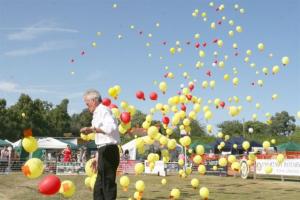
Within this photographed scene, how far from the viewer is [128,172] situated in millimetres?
26016

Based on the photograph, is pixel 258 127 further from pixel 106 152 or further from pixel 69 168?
pixel 106 152

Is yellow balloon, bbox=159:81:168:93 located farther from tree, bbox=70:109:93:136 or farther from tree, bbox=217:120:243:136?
tree, bbox=217:120:243:136

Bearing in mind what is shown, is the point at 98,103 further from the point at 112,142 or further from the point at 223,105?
the point at 223,105

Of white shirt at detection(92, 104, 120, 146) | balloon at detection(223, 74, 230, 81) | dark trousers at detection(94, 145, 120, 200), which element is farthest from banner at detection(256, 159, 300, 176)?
white shirt at detection(92, 104, 120, 146)

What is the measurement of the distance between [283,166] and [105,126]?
15.3 m

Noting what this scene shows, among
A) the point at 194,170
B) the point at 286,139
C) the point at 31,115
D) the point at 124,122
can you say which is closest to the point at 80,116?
the point at 31,115

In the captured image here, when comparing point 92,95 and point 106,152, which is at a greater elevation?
point 92,95

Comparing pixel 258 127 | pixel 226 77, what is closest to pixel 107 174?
pixel 226 77

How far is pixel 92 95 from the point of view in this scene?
6.97 metres

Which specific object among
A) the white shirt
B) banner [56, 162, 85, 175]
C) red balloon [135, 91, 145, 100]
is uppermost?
red balloon [135, 91, 145, 100]

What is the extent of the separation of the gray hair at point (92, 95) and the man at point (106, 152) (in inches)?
5.9

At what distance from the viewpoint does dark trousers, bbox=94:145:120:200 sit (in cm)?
673

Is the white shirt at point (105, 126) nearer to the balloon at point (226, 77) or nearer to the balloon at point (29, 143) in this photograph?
the balloon at point (29, 143)

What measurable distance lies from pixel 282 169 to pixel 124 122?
12.6 meters
